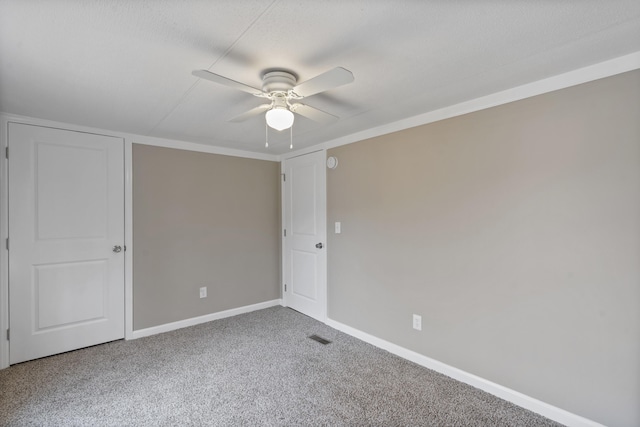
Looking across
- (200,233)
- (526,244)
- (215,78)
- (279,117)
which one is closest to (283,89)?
(279,117)

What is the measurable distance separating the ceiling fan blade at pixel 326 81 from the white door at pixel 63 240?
2326 mm

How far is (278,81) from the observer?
66.7 inches

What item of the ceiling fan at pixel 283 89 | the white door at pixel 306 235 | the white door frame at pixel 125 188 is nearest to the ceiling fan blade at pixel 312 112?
the ceiling fan at pixel 283 89

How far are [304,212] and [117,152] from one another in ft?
6.75

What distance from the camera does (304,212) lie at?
374 cm

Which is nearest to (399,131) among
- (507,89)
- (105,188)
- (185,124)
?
(507,89)

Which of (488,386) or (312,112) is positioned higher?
(312,112)

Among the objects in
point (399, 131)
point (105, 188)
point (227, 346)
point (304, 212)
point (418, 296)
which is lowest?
point (227, 346)

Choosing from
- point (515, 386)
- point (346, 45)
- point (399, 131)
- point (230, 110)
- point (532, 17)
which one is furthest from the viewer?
point (399, 131)

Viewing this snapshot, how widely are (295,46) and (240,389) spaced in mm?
2237

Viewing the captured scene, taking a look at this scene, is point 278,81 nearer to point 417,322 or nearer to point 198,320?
point 417,322

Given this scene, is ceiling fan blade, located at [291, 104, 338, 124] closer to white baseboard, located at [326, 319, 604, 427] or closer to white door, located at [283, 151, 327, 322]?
white door, located at [283, 151, 327, 322]

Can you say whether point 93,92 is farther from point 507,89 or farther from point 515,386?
point 515,386

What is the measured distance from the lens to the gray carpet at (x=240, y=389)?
1.85 metres
